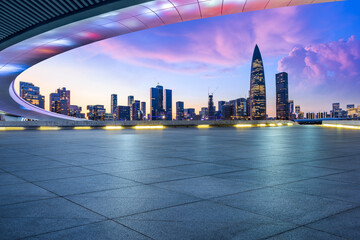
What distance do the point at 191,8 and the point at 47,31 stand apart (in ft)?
42.5

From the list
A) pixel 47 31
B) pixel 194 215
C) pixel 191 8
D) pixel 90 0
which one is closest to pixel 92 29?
pixel 47 31

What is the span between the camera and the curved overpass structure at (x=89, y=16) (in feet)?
70.6

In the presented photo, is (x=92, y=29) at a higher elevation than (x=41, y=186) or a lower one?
higher

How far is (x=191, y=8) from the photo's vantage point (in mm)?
22656

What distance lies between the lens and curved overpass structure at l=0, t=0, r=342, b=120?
70.6 feet

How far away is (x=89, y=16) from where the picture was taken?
23.2 m

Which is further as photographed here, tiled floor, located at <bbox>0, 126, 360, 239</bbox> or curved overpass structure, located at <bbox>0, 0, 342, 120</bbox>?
curved overpass structure, located at <bbox>0, 0, 342, 120</bbox>

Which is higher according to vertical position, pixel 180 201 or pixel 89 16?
pixel 89 16

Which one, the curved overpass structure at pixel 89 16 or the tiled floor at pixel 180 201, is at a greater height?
the curved overpass structure at pixel 89 16

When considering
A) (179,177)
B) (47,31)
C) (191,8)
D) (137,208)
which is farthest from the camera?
(47,31)

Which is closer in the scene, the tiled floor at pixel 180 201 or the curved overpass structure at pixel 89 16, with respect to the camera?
the tiled floor at pixel 180 201

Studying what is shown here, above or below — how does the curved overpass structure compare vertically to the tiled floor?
above

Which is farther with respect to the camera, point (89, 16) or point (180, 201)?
point (89, 16)

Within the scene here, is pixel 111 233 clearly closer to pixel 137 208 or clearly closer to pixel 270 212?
pixel 137 208
